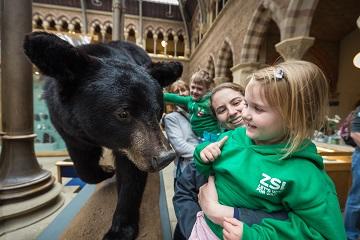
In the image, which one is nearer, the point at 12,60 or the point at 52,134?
the point at 12,60

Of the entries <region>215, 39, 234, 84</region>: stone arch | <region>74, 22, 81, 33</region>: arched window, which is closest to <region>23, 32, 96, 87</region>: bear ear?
<region>215, 39, 234, 84</region>: stone arch

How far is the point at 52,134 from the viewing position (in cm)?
570

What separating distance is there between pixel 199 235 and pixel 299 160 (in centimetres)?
47

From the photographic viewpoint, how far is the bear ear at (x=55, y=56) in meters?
0.82

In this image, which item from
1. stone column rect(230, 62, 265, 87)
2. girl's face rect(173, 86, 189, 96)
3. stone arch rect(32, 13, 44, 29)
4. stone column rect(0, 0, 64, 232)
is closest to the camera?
stone column rect(0, 0, 64, 232)

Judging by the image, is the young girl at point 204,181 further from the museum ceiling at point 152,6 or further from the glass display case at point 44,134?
the museum ceiling at point 152,6

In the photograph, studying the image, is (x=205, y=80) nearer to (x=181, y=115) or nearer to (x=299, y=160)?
(x=181, y=115)

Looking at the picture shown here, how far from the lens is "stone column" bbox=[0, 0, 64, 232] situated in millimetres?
2078

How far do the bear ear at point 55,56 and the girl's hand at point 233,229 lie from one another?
81cm

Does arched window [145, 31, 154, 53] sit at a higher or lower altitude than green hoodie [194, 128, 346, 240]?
higher

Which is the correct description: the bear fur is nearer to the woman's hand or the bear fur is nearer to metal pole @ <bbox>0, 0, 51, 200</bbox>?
the woman's hand

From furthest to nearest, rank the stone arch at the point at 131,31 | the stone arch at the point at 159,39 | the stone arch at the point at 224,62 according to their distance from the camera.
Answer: the stone arch at the point at 159,39
the stone arch at the point at 131,31
the stone arch at the point at 224,62

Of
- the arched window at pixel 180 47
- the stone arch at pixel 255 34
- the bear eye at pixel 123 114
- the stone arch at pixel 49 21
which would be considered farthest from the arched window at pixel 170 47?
the bear eye at pixel 123 114

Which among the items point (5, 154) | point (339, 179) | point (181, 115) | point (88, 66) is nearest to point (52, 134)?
point (5, 154)
